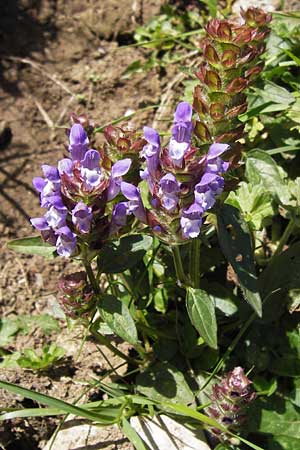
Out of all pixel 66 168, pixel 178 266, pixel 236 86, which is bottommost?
pixel 178 266

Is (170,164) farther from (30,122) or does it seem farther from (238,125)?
(30,122)

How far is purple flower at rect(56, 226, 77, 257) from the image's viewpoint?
6.91 ft

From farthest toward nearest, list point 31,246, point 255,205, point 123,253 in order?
point 255,205 < point 31,246 < point 123,253

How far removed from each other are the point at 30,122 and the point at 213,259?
5.07ft

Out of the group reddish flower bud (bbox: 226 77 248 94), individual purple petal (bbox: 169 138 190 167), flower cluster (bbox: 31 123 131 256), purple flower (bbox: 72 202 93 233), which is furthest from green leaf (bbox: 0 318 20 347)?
reddish flower bud (bbox: 226 77 248 94)

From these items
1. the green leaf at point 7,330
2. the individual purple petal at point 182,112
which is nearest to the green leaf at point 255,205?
the individual purple petal at point 182,112

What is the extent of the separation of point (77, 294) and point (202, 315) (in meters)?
0.45

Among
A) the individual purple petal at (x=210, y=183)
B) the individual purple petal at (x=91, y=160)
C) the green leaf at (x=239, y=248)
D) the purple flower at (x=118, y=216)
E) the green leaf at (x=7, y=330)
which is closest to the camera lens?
the individual purple petal at (x=210, y=183)

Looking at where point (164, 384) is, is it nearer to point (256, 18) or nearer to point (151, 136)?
point (151, 136)

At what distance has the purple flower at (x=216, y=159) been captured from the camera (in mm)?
2057

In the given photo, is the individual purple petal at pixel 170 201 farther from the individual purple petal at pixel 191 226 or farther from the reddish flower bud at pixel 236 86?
the reddish flower bud at pixel 236 86

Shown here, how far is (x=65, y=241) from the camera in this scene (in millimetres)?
2158

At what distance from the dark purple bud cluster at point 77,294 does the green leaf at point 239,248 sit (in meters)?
0.51

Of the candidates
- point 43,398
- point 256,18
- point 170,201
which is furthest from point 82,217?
point 256,18
